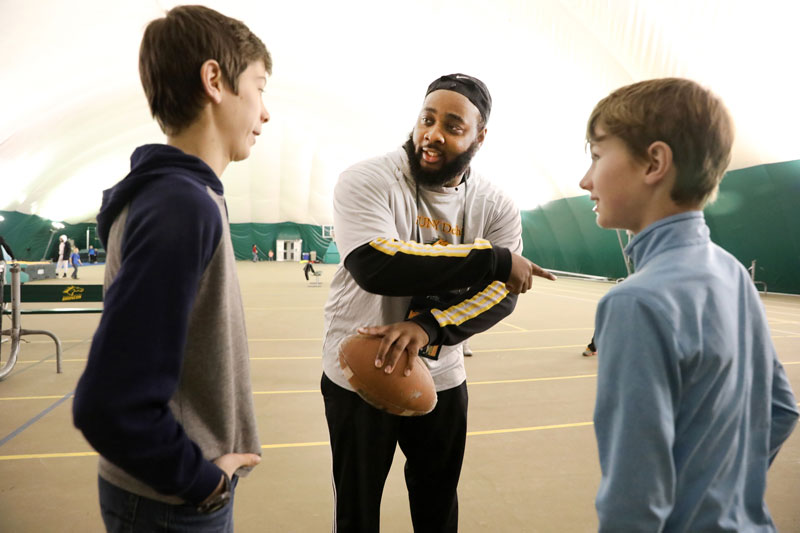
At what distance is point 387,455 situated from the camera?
1.90m

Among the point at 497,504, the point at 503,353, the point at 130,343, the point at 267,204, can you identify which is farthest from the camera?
the point at 267,204

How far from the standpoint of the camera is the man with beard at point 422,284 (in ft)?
5.49

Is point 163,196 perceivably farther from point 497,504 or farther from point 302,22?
point 302,22

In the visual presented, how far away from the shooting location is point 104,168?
30.5 meters

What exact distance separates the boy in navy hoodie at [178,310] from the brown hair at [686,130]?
0.84 m

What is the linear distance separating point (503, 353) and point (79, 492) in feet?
16.6

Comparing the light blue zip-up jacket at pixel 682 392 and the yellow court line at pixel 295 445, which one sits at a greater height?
the light blue zip-up jacket at pixel 682 392

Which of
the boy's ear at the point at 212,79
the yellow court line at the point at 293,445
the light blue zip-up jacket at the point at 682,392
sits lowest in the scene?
the yellow court line at the point at 293,445

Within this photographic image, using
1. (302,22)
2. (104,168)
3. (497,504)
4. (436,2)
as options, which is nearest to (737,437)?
(497,504)

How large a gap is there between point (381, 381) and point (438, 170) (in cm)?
83

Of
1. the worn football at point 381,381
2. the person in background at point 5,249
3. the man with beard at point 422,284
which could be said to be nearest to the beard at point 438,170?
the man with beard at point 422,284

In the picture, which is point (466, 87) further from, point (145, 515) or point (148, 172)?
point (145, 515)

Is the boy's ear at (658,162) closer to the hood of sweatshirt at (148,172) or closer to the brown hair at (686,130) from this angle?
the brown hair at (686,130)

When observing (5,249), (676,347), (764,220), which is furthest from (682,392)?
(764,220)
